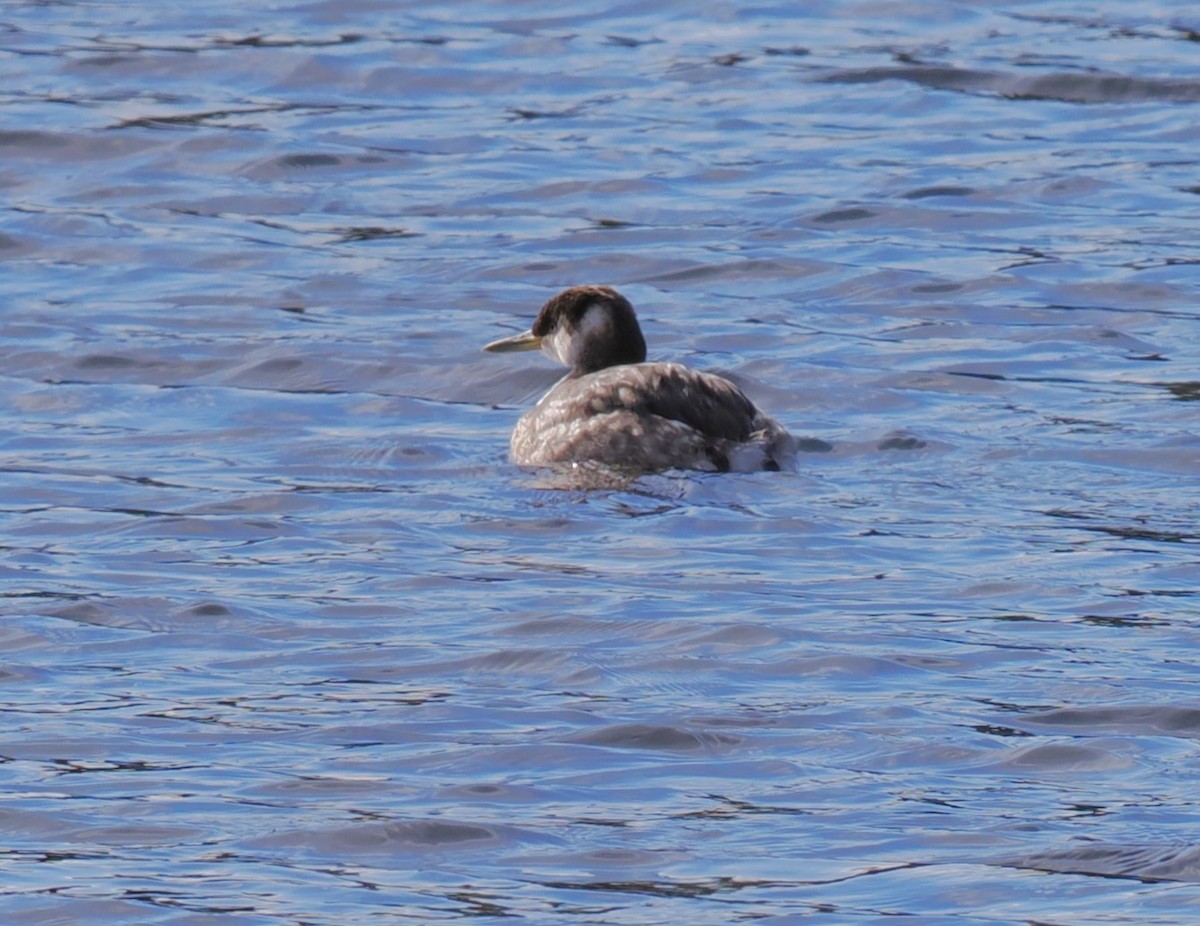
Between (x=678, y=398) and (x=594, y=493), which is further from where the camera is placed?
(x=678, y=398)

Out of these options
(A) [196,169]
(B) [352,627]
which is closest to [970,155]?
(A) [196,169]

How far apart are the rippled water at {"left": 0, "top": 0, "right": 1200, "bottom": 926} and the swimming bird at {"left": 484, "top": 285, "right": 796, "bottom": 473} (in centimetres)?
21

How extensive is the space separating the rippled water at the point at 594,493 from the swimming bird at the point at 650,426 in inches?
8.2

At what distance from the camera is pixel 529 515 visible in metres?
11.6

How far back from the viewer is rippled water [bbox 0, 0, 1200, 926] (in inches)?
307

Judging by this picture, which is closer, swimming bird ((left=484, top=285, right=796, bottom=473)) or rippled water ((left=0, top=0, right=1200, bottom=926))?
rippled water ((left=0, top=0, right=1200, bottom=926))

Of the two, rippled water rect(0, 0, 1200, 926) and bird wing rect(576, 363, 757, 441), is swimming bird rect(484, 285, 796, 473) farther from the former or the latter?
rippled water rect(0, 0, 1200, 926)

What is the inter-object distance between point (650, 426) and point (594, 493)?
502mm

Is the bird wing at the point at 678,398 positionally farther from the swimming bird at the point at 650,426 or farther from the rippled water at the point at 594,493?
the rippled water at the point at 594,493

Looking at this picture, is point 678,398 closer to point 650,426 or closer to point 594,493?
point 650,426

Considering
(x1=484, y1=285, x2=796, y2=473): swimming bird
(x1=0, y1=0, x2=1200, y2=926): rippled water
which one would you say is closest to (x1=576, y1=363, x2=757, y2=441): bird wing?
(x1=484, y1=285, x2=796, y2=473): swimming bird

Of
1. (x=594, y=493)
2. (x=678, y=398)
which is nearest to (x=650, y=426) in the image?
(x=678, y=398)

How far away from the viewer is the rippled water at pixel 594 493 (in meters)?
7.80

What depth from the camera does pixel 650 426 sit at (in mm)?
12352
